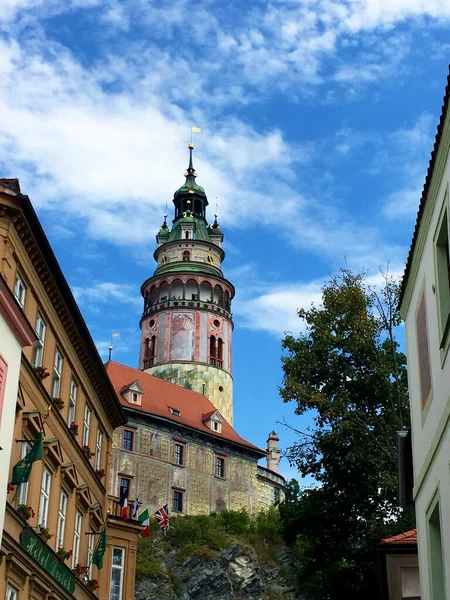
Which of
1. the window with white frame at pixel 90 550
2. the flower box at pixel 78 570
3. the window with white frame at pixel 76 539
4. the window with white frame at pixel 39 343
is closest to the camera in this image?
the window with white frame at pixel 39 343

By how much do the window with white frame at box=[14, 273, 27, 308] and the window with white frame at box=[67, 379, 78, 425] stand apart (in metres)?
5.16

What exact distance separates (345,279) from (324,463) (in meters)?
6.70

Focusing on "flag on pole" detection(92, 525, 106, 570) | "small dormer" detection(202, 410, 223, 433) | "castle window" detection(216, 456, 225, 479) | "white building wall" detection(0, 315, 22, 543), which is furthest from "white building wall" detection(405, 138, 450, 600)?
"small dormer" detection(202, 410, 223, 433)

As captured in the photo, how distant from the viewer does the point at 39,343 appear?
832 inches

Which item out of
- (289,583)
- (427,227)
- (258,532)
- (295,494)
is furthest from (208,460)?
(427,227)

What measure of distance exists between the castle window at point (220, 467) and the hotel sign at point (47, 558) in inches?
1644

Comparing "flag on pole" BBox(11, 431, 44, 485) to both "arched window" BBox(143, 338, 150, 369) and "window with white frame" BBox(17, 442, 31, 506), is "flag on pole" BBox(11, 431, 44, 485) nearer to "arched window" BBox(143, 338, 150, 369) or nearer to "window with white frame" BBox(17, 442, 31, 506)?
"window with white frame" BBox(17, 442, 31, 506)

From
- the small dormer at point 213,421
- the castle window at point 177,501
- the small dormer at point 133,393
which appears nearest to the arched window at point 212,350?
the small dormer at point 213,421

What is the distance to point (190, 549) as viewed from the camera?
180 feet

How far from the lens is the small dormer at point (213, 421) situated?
66.6 m

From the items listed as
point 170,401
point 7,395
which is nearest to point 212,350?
point 170,401

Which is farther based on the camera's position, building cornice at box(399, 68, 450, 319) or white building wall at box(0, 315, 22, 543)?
white building wall at box(0, 315, 22, 543)

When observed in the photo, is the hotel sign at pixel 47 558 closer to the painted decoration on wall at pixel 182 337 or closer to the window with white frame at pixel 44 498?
the window with white frame at pixel 44 498

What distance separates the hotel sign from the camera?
19297mm
